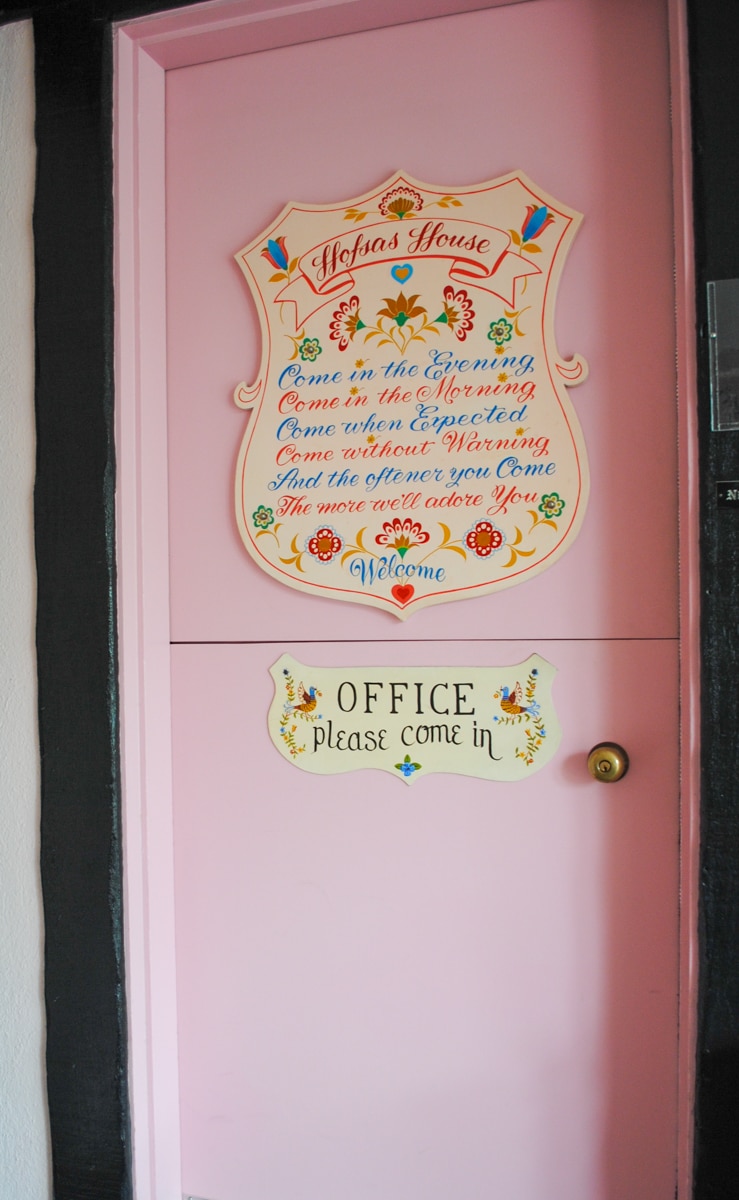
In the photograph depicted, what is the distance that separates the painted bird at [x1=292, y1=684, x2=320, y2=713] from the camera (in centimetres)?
148

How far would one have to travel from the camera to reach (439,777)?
1.42 metres

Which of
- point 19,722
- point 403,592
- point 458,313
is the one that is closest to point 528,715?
point 403,592

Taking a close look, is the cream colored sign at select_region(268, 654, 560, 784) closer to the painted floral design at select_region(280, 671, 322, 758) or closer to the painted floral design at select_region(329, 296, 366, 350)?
the painted floral design at select_region(280, 671, 322, 758)

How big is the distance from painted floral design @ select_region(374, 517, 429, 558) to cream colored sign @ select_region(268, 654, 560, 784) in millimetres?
201

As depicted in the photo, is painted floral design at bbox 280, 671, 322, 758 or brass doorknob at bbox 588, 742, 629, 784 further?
painted floral design at bbox 280, 671, 322, 758

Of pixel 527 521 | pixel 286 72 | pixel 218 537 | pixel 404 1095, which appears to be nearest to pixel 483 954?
pixel 404 1095

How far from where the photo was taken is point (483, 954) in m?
1.41

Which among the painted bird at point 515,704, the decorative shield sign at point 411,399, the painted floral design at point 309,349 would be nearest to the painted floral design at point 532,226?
the decorative shield sign at point 411,399

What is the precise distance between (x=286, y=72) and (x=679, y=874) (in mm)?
1465

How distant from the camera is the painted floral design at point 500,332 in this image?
1.40 meters

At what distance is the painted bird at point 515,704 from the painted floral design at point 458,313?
0.57 m

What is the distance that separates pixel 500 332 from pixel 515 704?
0.60 metres

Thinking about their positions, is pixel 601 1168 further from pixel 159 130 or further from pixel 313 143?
pixel 159 130

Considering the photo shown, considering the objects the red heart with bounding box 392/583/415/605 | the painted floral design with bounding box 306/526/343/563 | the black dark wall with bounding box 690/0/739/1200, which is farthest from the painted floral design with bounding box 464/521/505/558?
the black dark wall with bounding box 690/0/739/1200
